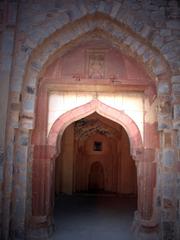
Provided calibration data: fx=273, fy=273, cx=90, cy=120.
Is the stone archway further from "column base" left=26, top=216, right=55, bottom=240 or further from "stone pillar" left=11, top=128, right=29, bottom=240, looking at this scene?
"stone pillar" left=11, top=128, right=29, bottom=240

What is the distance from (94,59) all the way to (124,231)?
348cm

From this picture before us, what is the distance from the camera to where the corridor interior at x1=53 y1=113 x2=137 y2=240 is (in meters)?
5.74

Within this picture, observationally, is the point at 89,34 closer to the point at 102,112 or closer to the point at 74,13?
the point at 74,13

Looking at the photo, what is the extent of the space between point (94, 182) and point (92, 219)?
7.26m

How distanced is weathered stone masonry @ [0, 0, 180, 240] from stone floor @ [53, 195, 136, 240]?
0.69 metres

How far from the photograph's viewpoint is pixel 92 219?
6406 millimetres

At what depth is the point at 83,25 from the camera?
5008mm

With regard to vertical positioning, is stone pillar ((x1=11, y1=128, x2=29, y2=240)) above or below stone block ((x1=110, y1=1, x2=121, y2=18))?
below

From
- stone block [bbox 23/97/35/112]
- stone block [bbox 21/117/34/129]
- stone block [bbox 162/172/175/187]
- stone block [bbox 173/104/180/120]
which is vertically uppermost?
stone block [bbox 23/97/35/112]

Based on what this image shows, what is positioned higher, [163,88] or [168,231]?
[163,88]

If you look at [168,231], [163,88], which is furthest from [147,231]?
[163,88]

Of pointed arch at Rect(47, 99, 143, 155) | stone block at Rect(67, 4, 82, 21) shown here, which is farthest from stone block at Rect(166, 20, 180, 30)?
pointed arch at Rect(47, 99, 143, 155)

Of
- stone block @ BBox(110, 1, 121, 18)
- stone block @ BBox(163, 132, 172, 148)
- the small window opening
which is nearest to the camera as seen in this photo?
stone block @ BBox(163, 132, 172, 148)

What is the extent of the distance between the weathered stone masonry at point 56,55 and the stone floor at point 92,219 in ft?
2.25
